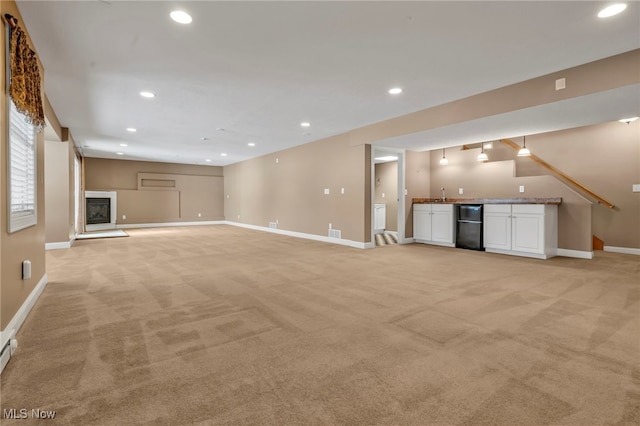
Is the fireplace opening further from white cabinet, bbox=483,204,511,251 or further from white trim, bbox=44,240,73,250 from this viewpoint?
white cabinet, bbox=483,204,511,251

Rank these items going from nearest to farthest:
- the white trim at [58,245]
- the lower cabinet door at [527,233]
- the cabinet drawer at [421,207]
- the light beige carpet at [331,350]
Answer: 1. the light beige carpet at [331,350]
2. the lower cabinet door at [527,233]
3. the white trim at [58,245]
4. the cabinet drawer at [421,207]

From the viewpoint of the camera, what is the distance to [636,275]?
432 cm

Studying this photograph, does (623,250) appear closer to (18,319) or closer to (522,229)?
(522,229)

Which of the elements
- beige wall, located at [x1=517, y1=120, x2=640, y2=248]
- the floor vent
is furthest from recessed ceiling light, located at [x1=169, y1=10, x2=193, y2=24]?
beige wall, located at [x1=517, y1=120, x2=640, y2=248]

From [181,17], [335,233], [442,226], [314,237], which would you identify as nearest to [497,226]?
[442,226]

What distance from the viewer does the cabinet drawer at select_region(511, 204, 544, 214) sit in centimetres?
552

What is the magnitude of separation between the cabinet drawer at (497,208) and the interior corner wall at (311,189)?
7.76ft

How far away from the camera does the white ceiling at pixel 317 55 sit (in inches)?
103

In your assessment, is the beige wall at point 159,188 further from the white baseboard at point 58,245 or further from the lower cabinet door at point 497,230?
the lower cabinet door at point 497,230

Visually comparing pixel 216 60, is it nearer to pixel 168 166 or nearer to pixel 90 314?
pixel 90 314

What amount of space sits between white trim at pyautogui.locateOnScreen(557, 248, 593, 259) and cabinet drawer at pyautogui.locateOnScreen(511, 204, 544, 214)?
1.05 metres

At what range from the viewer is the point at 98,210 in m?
11.0

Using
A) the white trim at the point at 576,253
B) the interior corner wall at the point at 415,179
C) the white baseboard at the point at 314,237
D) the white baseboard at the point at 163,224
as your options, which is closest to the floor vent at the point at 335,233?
the white baseboard at the point at 314,237

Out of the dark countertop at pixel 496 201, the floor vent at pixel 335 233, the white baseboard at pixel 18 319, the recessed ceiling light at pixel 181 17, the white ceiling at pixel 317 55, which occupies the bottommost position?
the white baseboard at pixel 18 319
